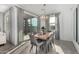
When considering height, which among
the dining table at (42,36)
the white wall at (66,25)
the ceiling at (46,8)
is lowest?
the dining table at (42,36)

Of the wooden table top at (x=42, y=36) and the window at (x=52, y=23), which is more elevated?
the window at (x=52, y=23)

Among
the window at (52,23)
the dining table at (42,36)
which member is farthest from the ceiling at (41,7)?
the dining table at (42,36)

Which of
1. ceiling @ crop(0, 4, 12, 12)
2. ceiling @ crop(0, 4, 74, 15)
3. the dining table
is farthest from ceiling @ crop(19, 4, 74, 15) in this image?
the dining table

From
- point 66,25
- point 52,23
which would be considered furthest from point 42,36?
point 66,25

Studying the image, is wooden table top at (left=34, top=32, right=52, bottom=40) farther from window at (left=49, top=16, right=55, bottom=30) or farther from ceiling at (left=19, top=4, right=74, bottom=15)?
ceiling at (left=19, top=4, right=74, bottom=15)

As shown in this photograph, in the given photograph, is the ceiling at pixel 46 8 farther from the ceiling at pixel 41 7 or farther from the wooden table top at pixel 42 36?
the wooden table top at pixel 42 36

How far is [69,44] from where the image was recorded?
5.21 ft

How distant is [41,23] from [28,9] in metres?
0.35

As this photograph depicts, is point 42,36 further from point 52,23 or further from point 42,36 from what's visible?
point 52,23

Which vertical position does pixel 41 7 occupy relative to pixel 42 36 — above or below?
above

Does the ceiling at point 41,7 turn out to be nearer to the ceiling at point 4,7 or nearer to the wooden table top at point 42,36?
the ceiling at point 4,7

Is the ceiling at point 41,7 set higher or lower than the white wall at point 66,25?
higher

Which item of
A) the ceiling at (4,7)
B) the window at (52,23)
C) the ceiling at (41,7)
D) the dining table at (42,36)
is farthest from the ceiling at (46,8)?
the dining table at (42,36)

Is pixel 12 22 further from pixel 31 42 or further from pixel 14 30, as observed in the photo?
pixel 31 42
